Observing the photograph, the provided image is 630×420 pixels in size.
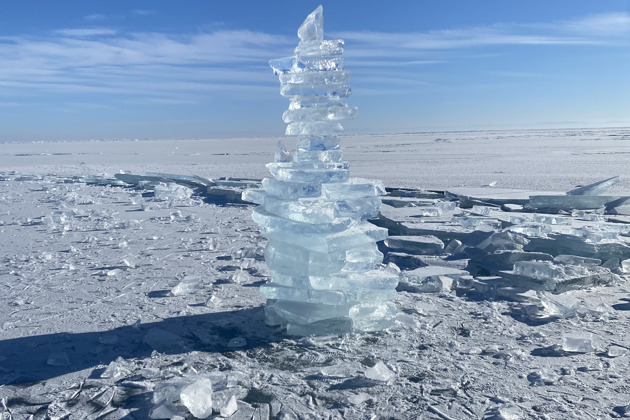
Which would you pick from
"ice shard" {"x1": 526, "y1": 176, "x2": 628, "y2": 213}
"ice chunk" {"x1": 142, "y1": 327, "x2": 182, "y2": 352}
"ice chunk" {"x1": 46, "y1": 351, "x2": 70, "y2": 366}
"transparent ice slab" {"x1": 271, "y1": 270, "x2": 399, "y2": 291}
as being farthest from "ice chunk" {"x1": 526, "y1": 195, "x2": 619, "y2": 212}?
"ice chunk" {"x1": 46, "y1": 351, "x2": 70, "y2": 366}

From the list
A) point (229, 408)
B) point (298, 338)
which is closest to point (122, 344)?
point (298, 338)

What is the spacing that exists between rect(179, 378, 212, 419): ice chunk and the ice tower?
47.6 inches

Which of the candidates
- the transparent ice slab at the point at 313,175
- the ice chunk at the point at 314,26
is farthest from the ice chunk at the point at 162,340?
the ice chunk at the point at 314,26

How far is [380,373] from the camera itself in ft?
10.7

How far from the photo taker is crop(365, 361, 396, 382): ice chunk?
3234 mm

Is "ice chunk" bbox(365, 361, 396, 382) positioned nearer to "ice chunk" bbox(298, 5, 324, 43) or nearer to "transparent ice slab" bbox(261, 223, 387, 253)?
"transparent ice slab" bbox(261, 223, 387, 253)

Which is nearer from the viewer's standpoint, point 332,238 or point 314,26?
point 332,238

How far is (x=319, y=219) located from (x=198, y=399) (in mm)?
1485

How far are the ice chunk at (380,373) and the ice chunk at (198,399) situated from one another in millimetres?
898

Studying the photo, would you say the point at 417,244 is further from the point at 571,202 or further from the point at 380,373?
the point at 571,202

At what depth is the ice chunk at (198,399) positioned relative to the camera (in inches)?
110

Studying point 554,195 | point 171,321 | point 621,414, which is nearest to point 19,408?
point 171,321

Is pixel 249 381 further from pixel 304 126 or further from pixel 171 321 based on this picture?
pixel 304 126

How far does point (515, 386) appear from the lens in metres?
3.14
